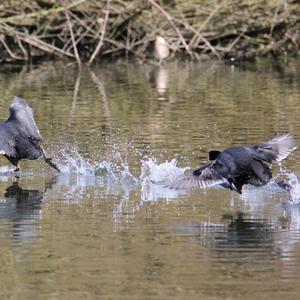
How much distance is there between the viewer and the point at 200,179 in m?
8.57

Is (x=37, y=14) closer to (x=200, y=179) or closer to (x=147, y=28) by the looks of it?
(x=147, y=28)

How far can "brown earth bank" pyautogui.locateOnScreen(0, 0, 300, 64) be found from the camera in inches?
832

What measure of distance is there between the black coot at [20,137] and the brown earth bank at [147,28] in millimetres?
9783

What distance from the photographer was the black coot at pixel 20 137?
34.1ft

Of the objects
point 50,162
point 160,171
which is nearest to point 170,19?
point 50,162

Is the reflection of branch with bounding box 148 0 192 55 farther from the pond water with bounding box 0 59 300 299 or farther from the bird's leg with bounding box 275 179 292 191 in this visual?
the bird's leg with bounding box 275 179 292 191

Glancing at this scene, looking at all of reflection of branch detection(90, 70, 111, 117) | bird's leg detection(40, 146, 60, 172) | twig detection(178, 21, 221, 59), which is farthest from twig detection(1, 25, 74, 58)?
bird's leg detection(40, 146, 60, 172)

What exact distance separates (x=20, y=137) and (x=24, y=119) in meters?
0.29

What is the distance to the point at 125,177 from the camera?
1007 cm

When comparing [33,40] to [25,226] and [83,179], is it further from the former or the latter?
[25,226]

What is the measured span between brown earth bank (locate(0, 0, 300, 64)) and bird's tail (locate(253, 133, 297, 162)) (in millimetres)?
11421

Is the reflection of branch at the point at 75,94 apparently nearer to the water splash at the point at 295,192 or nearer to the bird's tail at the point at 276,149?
the bird's tail at the point at 276,149

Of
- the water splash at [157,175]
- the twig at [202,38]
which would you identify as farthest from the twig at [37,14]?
the water splash at [157,175]

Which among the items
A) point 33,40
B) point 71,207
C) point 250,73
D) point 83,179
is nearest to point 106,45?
point 33,40
